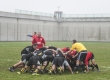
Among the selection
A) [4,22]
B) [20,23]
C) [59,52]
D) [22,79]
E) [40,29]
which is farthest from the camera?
[40,29]

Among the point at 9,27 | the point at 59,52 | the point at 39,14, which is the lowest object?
the point at 59,52

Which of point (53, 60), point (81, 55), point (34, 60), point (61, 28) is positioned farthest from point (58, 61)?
point (61, 28)

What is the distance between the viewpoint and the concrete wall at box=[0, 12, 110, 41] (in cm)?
6121

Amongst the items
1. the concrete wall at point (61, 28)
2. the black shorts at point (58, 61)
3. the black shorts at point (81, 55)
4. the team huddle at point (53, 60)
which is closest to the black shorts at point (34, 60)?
the team huddle at point (53, 60)

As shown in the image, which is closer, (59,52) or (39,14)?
(59,52)

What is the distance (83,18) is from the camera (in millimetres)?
66875

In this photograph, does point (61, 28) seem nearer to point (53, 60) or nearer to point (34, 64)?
point (53, 60)

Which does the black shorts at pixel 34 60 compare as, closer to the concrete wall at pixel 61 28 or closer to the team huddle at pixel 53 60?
the team huddle at pixel 53 60

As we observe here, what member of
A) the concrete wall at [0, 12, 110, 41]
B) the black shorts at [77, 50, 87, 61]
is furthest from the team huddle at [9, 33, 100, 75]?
the concrete wall at [0, 12, 110, 41]

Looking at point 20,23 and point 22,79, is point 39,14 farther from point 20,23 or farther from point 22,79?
point 22,79

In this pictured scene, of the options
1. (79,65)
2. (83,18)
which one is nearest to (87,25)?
(83,18)

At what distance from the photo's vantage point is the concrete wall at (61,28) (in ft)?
201

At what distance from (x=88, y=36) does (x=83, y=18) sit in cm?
575

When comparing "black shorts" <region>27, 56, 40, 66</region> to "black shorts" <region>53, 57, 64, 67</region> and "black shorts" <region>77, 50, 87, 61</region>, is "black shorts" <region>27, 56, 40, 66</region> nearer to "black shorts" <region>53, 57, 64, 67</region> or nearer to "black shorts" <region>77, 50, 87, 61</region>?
"black shorts" <region>53, 57, 64, 67</region>
